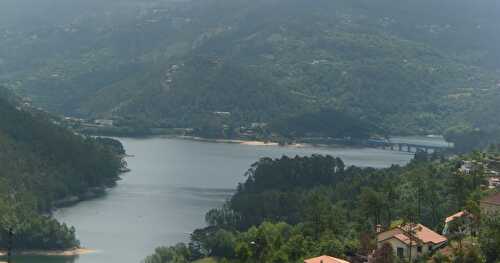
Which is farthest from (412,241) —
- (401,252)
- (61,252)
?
(61,252)

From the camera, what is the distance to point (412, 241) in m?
52.5

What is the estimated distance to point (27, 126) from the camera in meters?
Answer: 132

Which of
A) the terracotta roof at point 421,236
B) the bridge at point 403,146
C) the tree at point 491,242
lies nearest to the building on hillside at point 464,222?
the terracotta roof at point 421,236

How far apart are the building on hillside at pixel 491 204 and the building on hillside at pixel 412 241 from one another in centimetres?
290

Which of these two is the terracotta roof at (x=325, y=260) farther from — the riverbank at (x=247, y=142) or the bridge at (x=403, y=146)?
the riverbank at (x=247, y=142)

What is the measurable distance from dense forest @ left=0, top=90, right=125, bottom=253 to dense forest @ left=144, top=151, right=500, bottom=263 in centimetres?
1132

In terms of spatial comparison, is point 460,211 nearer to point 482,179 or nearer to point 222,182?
point 482,179

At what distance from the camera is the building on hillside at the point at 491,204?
56281 millimetres

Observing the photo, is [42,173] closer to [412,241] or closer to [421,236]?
[421,236]

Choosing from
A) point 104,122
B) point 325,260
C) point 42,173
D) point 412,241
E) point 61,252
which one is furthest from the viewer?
point 104,122

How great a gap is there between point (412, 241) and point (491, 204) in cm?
635

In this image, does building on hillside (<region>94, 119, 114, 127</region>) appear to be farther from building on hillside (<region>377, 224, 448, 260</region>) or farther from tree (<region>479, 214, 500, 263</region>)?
tree (<region>479, 214, 500, 263</region>)

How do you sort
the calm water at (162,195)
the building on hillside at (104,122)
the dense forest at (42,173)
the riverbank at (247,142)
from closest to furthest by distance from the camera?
the calm water at (162,195)
the dense forest at (42,173)
the riverbank at (247,142)
the building on hillside at (104,122)

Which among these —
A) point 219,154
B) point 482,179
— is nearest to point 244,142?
point 219,154
